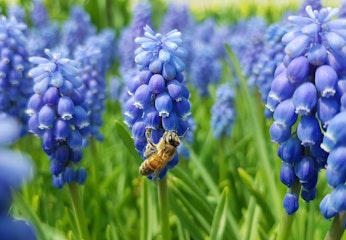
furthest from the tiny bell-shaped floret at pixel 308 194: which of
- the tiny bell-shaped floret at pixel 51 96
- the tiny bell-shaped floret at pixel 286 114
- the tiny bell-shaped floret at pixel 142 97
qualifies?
the tiny bell-shaped floret at pixel 51 96

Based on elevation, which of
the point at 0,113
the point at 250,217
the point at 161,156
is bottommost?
the point at 250,217

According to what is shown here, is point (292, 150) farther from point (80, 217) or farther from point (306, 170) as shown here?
point (80, 217)

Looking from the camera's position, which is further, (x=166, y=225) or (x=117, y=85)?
(x=117, y=85)

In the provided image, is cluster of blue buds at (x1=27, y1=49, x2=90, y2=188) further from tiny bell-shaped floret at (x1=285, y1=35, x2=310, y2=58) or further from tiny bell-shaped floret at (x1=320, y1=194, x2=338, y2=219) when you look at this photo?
tiny bell-shaped floret at (x1=320, y1=194, x2=338, y2=219)

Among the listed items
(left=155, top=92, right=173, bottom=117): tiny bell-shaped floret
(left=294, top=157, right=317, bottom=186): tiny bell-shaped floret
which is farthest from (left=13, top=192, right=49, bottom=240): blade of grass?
(left=294, top=157, right=317, bottom=186): tiny bell-shaped floret

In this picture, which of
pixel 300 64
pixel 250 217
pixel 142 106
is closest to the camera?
pixel 300 64

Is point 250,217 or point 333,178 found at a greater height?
point 333,178

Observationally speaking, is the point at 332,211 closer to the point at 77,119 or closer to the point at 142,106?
the point at 142,106

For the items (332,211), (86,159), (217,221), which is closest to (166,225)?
(217,221)
